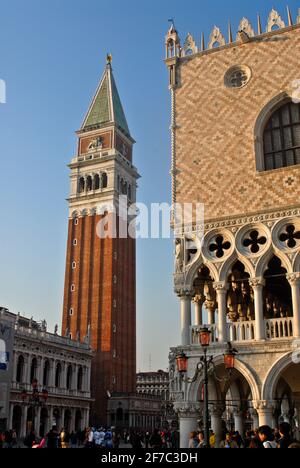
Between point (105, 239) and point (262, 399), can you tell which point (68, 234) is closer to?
point (105, 239)

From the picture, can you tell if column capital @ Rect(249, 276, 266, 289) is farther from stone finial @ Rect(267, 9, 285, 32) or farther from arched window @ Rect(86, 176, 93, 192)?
arched window @ Rect(86, 176, 93, 192)

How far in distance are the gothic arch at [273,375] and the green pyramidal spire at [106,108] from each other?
51.4m

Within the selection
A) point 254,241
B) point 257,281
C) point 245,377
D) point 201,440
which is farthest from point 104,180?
point 201,440

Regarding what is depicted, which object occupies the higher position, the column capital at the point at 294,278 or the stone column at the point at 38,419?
the column capital at the point at 294,278

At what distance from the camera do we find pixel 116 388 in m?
56.3

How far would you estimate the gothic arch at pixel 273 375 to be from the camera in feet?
50.6

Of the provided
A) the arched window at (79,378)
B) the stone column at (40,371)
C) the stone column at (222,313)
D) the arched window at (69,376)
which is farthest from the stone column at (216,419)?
the arched window at (79,378)

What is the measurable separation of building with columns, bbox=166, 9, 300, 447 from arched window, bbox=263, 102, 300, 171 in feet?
0.11

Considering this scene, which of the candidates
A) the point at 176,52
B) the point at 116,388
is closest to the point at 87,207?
the point at 116,388

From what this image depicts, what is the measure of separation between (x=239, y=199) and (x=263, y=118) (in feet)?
9.34

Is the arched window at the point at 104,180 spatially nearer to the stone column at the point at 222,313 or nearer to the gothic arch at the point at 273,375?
the stone column at the point at 222,313

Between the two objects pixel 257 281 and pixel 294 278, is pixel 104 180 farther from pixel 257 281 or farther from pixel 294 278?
pixel 294 278

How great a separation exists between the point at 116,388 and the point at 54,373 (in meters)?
12.6
